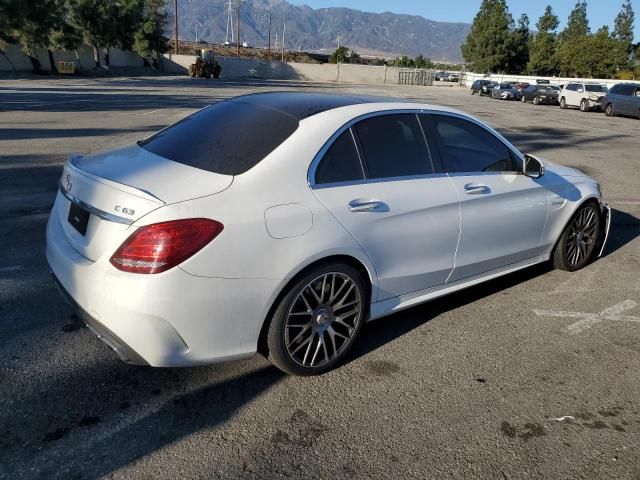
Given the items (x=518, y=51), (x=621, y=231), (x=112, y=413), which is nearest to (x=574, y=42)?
(x=518, y=51)

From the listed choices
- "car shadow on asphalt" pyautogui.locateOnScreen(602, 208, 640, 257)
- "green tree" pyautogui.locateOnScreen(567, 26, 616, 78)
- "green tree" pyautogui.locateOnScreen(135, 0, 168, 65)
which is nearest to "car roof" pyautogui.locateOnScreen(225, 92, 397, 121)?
"car shadow on asphalt" pyautogui.locateOnScreen(602, 208, 640, 257)

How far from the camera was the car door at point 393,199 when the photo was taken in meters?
3.24

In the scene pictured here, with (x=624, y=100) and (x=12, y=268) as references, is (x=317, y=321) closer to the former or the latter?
(x=12, y=268)

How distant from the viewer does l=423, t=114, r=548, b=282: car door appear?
3.93 metres

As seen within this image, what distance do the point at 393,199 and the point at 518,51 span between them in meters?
81.5

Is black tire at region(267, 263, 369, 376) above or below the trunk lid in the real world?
below

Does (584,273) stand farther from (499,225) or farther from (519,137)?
(519,137)

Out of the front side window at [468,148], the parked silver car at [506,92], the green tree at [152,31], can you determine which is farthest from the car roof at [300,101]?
the green tree at [152,31]

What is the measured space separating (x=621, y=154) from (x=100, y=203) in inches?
554

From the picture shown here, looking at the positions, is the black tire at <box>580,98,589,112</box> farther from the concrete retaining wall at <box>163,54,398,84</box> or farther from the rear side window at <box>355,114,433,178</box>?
the concrete retaining wall at <box>163,54,398,84</box>

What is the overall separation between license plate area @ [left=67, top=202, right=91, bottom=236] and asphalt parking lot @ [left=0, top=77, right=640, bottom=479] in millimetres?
864

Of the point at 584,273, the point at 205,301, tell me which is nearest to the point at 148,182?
the point at 205,301

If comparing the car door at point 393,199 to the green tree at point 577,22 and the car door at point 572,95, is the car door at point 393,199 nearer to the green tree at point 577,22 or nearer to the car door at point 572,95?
the car door at point 572,95

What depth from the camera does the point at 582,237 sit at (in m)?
5.23
